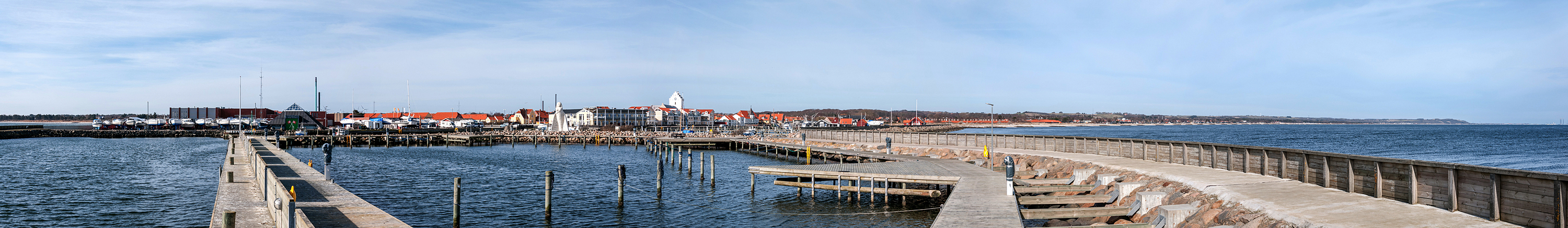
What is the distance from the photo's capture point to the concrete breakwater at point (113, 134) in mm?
110438

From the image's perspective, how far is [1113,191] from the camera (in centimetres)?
2025

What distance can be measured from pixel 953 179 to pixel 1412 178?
11659mm

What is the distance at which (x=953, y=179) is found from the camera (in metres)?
24.2

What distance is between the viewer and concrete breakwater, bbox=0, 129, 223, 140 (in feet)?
362

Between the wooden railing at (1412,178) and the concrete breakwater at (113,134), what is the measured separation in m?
122

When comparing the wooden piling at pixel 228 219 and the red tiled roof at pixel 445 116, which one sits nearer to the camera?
the wooden piling at pixel 228 219

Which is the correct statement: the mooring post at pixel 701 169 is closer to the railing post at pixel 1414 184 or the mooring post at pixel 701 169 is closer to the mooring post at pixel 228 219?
the mooring post at pixel 228 219

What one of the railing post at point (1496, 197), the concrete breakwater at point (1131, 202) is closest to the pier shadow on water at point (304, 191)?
the concrete breakwater at point (1131, 202)

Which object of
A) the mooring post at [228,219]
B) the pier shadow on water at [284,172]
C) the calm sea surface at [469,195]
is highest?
the mooring post at [228,219]

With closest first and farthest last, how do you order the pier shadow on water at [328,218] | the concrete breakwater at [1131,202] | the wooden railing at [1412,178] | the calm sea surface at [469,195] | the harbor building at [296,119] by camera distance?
the wooden railing at [1412,178] < the concrete breakwater at [1131,202] < the pier shadow on water at [328,218] < the calm sea surface at [469,195] < the harbor building at [296,119]

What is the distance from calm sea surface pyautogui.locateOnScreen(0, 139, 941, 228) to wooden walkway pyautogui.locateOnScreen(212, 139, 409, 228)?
198 centimetres

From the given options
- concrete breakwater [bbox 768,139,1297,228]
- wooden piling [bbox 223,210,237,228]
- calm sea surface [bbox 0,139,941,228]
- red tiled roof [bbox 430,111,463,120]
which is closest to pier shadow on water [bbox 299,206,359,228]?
wooden piling [bbox 223,210,237,228]

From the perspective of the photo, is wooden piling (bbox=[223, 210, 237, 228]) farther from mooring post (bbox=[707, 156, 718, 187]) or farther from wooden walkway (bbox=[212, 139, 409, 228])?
mooring post (bbox=[707, 156, 718, 187])

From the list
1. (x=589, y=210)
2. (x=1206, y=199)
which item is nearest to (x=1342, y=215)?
(x=1206, y=199)
